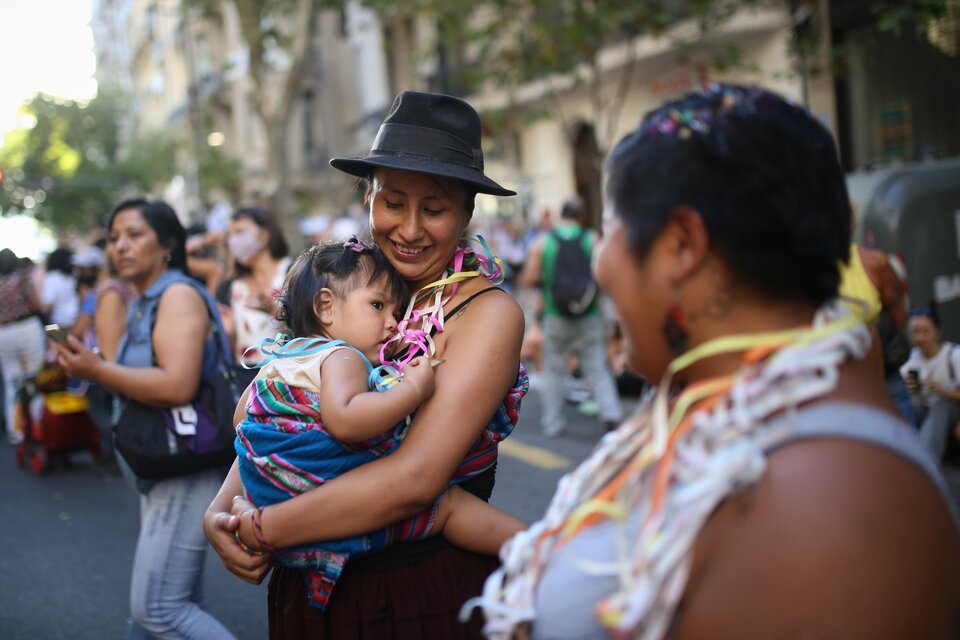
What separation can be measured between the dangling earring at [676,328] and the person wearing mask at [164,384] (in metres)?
2.37

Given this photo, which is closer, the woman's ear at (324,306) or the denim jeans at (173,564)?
the woman's ear at (324,306)

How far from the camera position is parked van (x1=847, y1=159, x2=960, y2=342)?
681cm

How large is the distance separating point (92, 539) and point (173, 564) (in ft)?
12.4

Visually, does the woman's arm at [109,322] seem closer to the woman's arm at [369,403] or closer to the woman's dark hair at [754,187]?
the woman's arm at [369,403]

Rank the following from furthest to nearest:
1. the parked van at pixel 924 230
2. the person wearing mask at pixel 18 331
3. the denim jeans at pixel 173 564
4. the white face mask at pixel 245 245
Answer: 1. the person wearing mask at pixel 18 331
2. the parked van at pixel 924 230
3. the white face mask at pixel 245 245
4. the denim jeans at pixel 173 564

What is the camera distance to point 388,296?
2262 millimetres

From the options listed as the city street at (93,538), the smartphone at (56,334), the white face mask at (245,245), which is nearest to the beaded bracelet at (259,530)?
the smartphone at (56,334)

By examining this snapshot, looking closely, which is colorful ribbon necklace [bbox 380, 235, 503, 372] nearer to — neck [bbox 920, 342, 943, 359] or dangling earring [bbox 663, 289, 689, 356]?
dangling earring [bbox 663, 289, 689, 356]

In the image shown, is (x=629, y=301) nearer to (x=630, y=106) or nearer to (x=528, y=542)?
(x=528, y=542)

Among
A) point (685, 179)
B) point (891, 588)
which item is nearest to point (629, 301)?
point (685, 179)

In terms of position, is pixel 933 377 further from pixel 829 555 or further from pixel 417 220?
pixel 829 555

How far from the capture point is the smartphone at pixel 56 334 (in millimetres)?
3190

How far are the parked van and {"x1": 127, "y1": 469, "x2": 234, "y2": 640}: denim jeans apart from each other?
5.80 metres

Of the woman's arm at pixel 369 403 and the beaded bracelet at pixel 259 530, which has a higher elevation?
the woman's arm at pixel 369 403
